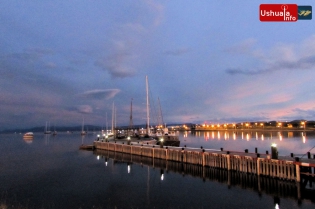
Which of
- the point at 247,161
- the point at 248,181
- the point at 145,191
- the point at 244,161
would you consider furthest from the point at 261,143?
the point at 145,191

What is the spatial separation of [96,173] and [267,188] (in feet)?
74.3

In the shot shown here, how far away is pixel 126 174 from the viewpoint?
31375 mm

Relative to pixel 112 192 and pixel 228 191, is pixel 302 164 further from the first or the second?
pixel 112 192

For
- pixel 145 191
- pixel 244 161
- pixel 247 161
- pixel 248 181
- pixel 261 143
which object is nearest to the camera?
pixel 145 191

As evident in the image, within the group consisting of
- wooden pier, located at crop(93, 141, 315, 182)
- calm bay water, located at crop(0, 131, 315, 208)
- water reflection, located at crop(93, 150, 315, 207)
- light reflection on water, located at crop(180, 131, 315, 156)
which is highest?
wooden pier, located at crop(93, 141, 315, 182)

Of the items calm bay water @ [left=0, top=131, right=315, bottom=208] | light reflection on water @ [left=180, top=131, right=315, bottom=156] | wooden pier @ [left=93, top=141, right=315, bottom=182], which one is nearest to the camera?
calm bay water @ [left=0, top=131, right=315, bottom=208]

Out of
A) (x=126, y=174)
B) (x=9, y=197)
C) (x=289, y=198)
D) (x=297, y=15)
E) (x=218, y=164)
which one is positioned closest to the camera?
(x=289, y=198)

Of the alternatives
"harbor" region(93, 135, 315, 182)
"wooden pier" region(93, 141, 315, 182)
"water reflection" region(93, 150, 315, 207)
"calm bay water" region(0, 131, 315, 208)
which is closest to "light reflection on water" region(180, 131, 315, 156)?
"harbor" region(93, 135, 315, 182)

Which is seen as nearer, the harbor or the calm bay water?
the calm bay water

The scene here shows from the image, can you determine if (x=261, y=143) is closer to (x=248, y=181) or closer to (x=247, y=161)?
(x=247, y=161)

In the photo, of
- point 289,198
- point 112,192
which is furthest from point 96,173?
point 289,198

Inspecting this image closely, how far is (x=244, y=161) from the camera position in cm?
2492

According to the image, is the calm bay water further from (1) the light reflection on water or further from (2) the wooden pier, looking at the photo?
(1) the light reflection on water

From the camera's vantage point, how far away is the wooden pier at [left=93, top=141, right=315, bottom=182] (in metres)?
20.8
